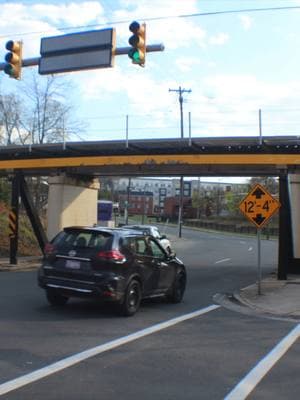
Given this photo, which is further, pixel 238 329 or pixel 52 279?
pixel 52 279

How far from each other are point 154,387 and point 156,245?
263 inches

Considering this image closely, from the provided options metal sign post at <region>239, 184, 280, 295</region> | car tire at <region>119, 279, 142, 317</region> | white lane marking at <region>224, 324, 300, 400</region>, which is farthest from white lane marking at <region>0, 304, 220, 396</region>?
metal sign post at <region>239, 184, 280, 295</region>

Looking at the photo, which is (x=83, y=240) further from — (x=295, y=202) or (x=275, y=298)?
(x=295, y=202)

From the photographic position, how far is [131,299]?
11.6 m

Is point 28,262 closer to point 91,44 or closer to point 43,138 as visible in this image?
point 91,44

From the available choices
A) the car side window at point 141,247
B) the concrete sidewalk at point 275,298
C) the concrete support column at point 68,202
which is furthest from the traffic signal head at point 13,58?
the concrete support column at point 68,202

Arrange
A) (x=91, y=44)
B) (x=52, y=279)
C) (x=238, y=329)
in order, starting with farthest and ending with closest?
(x=91, y=44), (x=52, y=279), (x=238, y=329)

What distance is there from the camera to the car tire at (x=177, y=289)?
14.0 metres

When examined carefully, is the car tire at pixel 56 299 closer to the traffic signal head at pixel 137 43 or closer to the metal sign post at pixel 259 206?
the traffic signal head at pixel 137 43

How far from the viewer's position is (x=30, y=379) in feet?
21.6

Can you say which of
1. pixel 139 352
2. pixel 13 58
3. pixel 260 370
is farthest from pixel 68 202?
pixel 260 370

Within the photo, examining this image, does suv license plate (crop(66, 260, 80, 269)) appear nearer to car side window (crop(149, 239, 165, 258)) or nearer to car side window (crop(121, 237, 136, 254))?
car side window (crop(121, 237, 136, 254))

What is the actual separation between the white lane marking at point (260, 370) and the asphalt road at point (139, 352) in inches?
1.6

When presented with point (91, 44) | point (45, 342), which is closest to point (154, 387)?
point (45, 342)
